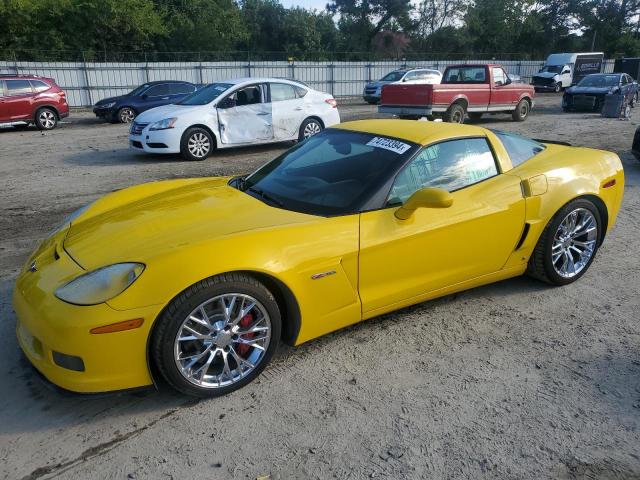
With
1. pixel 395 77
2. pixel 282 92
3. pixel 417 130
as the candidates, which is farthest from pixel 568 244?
pixel 395 77

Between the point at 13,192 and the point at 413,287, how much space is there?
269 inches

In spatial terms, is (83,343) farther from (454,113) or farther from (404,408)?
(454,113)

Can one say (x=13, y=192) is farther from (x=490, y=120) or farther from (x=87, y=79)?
(x=87, y=79)

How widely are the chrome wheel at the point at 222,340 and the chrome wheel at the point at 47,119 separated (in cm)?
1568

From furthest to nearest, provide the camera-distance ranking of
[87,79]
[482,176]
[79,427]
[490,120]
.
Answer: [87,79]
[490,120]
[482,176]
[79,427]

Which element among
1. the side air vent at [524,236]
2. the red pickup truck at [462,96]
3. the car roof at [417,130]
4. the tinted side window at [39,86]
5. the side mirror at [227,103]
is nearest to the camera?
the car roof at [417,130]

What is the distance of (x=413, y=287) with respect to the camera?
3432 mm

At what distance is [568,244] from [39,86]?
16.2 metres

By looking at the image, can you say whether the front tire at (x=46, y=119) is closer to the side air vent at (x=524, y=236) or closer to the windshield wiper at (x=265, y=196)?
the windshield wiper at (x=265, y=196)

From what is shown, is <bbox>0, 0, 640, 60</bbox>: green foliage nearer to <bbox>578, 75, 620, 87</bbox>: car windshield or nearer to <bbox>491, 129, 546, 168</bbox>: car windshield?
<bbox>578, 75, 620, 87</bbox>: car windshield

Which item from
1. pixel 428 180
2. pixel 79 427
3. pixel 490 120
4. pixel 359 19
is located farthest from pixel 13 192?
pixel 359 19

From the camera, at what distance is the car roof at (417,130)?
367 centimetres

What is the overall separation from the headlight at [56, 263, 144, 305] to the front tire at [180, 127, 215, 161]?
7707 millimetres

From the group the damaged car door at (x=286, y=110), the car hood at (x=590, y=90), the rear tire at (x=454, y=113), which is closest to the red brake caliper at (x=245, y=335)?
the damaged car door at (x=286, y=110)
